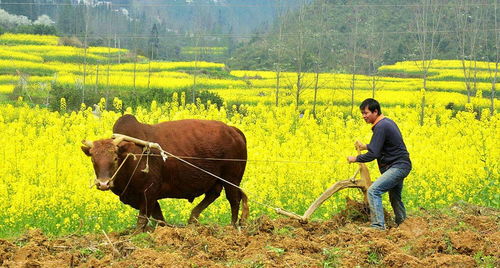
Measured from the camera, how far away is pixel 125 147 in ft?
29.9

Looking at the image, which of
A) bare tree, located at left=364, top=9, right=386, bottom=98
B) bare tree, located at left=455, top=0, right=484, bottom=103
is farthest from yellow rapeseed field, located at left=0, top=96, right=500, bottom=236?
bare tree, located at left=364, top=9, right=386, bottom=98

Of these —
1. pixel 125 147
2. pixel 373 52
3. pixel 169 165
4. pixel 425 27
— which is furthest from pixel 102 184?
pixel 373 52

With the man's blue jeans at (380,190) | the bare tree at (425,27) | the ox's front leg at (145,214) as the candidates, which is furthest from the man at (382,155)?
the bare tree at (425,27)

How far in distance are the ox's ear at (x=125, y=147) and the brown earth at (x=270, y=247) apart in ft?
3.12

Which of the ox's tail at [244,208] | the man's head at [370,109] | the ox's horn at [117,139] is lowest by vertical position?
the ox's tail at [244,208]

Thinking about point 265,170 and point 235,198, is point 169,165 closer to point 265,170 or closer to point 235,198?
point 235,198

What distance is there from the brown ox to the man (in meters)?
1.99

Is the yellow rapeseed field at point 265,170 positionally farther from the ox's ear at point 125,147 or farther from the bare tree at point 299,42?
the bare tree at point 299,42

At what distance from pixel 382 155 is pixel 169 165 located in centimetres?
264

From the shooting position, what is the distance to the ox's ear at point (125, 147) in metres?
9.06

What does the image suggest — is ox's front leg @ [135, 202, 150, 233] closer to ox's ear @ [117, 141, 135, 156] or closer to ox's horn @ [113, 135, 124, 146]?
ox's ear @ [117, 141, 135, 156]

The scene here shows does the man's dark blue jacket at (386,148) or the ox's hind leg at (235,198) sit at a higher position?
the man's dark blue jacket at (386,148)

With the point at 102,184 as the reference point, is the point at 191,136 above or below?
above

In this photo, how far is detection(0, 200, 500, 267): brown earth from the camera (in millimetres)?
7305
